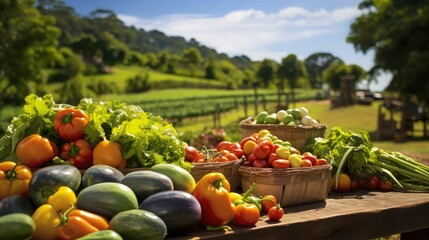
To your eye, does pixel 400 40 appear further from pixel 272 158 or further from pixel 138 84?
pixel 138 84

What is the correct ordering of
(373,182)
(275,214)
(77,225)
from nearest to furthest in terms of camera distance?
(77,225) → (275,214) → (373,182)

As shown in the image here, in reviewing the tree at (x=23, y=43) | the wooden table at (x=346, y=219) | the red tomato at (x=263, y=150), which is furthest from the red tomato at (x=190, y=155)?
the tree at (x=23, y=43)

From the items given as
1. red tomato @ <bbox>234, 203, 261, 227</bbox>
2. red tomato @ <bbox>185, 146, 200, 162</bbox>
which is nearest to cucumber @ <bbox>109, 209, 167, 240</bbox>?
red tomato @ <bbox>234, 203, 261, 227</bbox>

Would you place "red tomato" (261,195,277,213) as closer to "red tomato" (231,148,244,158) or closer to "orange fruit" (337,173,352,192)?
"red tomato" (231,148,244,158)

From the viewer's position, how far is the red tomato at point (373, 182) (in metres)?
4.78

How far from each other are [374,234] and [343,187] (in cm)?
88

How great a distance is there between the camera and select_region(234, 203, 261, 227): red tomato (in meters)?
3.24

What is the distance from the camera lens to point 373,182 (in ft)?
15.7

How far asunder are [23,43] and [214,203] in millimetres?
38915

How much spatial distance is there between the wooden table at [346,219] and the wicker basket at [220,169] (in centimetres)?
58

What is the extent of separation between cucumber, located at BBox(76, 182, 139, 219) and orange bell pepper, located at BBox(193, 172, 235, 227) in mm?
511

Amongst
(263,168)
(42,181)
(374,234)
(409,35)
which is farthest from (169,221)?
(409,35)

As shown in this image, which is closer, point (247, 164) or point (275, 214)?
point (275, 214)

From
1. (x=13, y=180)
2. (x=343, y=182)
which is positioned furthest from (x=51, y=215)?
(x=343, y=182)
